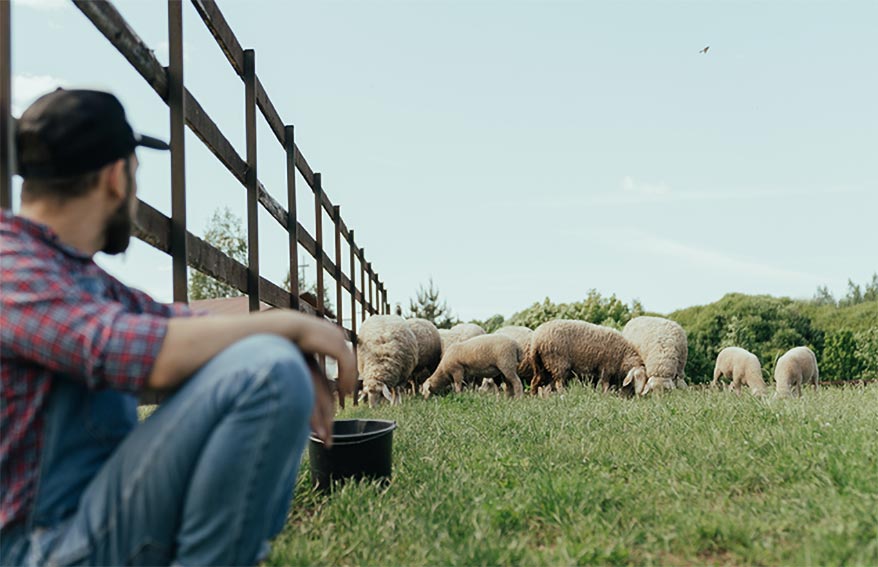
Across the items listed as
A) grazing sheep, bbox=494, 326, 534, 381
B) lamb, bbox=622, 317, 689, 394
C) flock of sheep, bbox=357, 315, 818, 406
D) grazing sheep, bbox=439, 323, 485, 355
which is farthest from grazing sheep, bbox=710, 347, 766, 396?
grazing sheep, bbox=439, 323, 485, 355

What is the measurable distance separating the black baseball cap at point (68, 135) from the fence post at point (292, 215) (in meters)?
4.21

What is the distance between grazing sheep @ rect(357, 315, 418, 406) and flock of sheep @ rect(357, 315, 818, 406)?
0.05ft

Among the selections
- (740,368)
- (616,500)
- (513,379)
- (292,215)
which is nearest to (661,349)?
(513,379)

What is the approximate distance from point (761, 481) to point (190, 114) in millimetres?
3186

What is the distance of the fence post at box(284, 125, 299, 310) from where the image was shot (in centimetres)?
620

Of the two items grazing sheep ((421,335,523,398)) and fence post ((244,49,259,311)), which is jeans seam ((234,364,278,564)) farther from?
grazing sheep ((421,335,523,398))

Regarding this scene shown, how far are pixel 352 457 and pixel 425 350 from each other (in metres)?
8.48

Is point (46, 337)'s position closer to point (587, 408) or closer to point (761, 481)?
point (761, 481)

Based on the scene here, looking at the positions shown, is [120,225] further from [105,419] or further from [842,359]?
[842,359]

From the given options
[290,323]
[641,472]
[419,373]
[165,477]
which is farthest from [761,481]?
[419,373]

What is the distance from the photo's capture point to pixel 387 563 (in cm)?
237

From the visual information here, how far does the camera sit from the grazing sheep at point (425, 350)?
1174 cm

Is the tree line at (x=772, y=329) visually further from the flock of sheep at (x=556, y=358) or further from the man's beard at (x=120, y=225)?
the man's beard at (x=120, y=225)

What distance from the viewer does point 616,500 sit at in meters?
2.95
